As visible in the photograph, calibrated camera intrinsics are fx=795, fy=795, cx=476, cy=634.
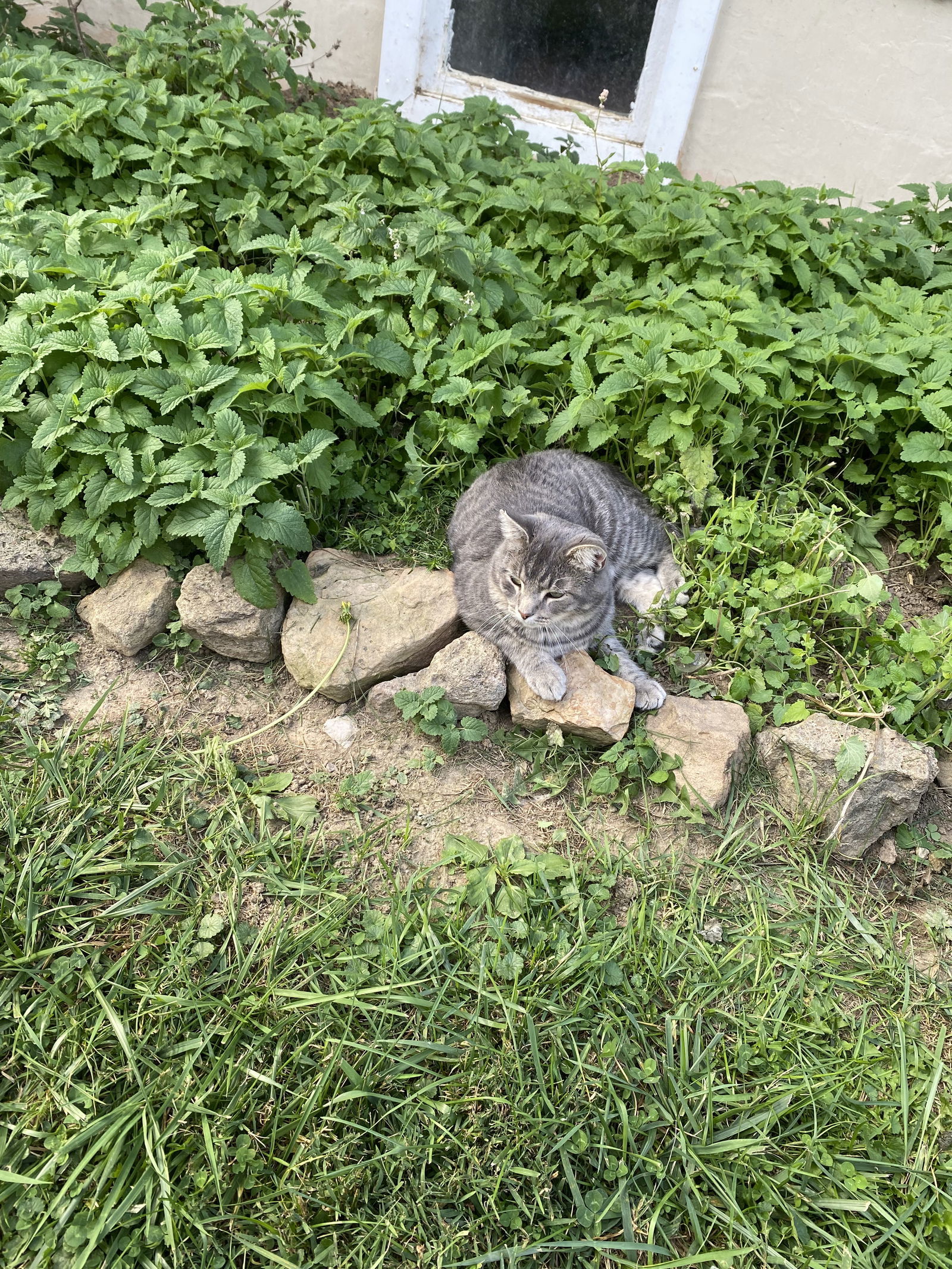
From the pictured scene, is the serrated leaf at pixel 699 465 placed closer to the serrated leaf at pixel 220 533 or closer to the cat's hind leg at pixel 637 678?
the cat's hind leg at pixel 637 678

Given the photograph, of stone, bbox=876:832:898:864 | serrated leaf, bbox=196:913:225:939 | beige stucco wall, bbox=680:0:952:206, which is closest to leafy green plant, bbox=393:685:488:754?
serrated leaf, bbox=196:913:225:939

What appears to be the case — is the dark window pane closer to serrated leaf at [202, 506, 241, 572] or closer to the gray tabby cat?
the gray tabby cat

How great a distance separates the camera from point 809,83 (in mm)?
6082

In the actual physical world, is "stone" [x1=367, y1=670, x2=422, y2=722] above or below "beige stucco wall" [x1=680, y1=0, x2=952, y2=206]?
below

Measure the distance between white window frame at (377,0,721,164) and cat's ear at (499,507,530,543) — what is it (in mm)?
4282

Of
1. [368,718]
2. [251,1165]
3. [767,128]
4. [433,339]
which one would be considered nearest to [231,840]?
[368,718]

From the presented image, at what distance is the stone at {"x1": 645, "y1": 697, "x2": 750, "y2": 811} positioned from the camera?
10.9 feet

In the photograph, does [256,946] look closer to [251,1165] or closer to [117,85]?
[251,1165]

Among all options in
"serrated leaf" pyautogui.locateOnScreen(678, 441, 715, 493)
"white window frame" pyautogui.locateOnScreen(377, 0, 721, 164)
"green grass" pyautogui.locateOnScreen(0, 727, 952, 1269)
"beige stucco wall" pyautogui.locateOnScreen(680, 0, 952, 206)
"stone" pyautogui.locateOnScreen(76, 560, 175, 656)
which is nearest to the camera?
"green grass" pyautogui.locateOnScreen(0, 727, 952, 1269)

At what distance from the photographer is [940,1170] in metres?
2.54

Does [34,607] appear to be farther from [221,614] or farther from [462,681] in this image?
[462,681]

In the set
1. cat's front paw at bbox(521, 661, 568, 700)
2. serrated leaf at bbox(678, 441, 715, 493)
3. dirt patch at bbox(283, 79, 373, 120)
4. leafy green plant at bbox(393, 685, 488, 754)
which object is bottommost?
leafy green plant at bbox(393, 685, 488, 754)

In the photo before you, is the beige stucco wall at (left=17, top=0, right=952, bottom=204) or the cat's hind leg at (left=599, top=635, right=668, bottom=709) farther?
the beige stucco wall at (left=17, top=0, right=952, bottom=204)

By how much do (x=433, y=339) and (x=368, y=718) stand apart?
6.20ft
